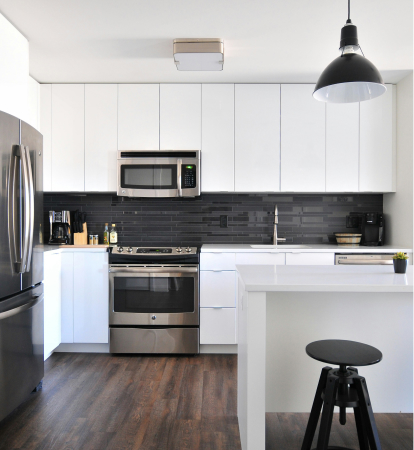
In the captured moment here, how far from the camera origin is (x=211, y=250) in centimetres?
350

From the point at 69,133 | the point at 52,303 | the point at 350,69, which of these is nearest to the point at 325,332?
the point at 350,69

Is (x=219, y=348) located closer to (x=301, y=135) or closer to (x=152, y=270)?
(x=152, y=270)

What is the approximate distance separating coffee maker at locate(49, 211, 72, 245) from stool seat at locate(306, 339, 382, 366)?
8.82 feet

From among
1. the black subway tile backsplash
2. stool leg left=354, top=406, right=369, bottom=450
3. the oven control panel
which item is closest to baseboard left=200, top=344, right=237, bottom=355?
the oven control panel

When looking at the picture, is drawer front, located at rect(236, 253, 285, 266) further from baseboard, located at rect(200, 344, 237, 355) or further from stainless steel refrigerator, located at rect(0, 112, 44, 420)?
stainless steel refrigerator, located at rect(0, 112, 44, 420)

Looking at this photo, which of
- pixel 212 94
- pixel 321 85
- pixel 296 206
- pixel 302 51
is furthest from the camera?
pixel 296 206

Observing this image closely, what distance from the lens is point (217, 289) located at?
3.53 metres

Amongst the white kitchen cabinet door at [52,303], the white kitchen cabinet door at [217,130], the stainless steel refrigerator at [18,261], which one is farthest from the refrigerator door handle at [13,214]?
the white kitchen cabinet door at [217,130]

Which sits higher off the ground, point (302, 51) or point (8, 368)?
point (302, 51)

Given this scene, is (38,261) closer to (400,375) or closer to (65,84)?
(65,84)

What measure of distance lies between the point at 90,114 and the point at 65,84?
0.37 metres

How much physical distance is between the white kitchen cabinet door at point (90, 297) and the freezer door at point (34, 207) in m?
0.82

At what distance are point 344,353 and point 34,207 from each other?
Answer: 2.04 meters

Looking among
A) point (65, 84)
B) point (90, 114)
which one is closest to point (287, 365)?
point (90, 114)
